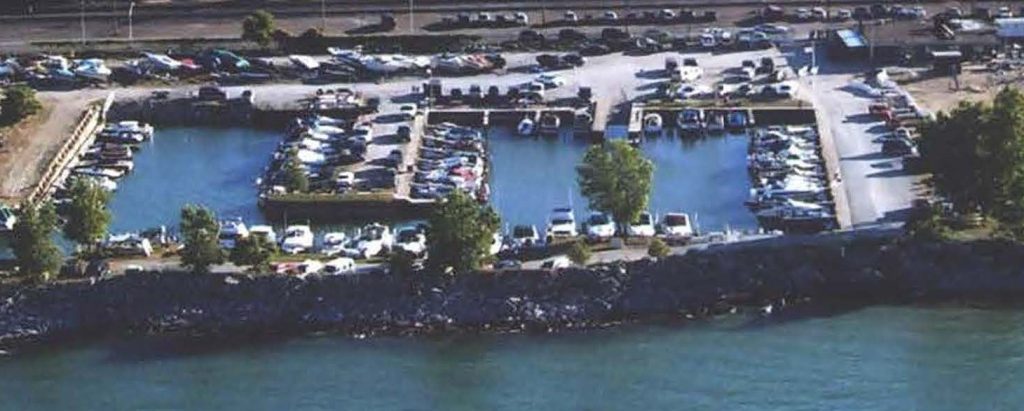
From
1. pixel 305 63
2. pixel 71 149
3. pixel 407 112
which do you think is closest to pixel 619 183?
pixel 407 112

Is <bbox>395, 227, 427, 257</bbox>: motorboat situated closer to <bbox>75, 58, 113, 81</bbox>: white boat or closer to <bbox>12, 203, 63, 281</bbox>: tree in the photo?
<bbox>12, 203, 63, 281</bbox>: tree

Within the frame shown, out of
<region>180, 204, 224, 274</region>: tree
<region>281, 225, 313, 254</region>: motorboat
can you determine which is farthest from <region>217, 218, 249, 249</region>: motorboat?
<region>180, 204, 224, 274</region>: tree

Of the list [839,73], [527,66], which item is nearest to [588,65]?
[527,66]

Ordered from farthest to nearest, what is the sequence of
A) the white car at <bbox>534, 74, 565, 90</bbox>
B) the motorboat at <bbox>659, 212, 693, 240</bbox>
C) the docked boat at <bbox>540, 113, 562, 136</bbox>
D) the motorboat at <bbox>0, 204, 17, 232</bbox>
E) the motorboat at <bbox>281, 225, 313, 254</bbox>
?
1. the white car at <bbox>534, 74, 565, 90</bbox>
2. the docked boat at <bbox>540, 113, 562, 136</bbox>
3. the motorboat at <bbox>0, 204, 17, 232</bbox>
4. the motorboat at <bbox>281, 225, 313, 254</bbox>
5. the motorboat at <bbox>659, 212, 693, 240</bbox>

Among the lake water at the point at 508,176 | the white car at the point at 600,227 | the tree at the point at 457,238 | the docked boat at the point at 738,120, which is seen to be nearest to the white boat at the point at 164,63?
Answer: the lake water at the point at 508,176

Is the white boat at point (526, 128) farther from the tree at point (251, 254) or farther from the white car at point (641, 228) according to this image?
the tree at point (251, 254)

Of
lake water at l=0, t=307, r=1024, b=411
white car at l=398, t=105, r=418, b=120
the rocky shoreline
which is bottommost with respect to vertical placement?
lake water at l=0, t=307, r=1024, b=411

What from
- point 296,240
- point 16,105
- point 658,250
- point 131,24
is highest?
point 131,24

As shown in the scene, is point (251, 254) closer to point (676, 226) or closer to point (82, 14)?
point (676, 226)
